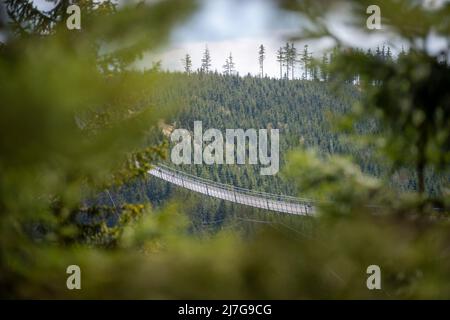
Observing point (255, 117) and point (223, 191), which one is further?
point (255, 117)

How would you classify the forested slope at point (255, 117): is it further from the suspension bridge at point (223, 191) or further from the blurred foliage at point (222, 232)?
the blurred foliage at point (222, 232)

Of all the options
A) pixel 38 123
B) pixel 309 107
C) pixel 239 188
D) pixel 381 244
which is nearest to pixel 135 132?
pixel 38 123

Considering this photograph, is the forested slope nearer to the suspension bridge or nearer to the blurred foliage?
the suspension bridge

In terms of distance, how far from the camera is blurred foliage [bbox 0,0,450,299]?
938 mm

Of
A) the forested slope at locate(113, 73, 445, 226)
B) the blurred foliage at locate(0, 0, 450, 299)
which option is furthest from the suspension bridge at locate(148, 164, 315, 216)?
the blurred foliage at locate(0, 0, 450, 299)

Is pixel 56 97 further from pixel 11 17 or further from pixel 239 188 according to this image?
pixel 239 188

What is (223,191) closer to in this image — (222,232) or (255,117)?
(255,117)

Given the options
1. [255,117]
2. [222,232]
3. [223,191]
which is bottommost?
[223,191]

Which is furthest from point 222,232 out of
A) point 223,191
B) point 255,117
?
point 255,117

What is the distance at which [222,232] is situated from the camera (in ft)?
4.24

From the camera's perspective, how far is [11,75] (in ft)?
2.93

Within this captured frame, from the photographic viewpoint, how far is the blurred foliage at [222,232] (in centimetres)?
94

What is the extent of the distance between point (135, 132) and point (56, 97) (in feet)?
0.78

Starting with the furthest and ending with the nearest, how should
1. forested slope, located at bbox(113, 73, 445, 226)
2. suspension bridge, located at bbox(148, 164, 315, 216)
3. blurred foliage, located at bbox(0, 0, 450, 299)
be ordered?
1. forested slope, located at bbox(113, 73, 445, 226)
2. suspension bridge, located at bbox(148, 164, 315, 216)
3. blurred foliage, located at bbox(0, 0, 450, 299)
